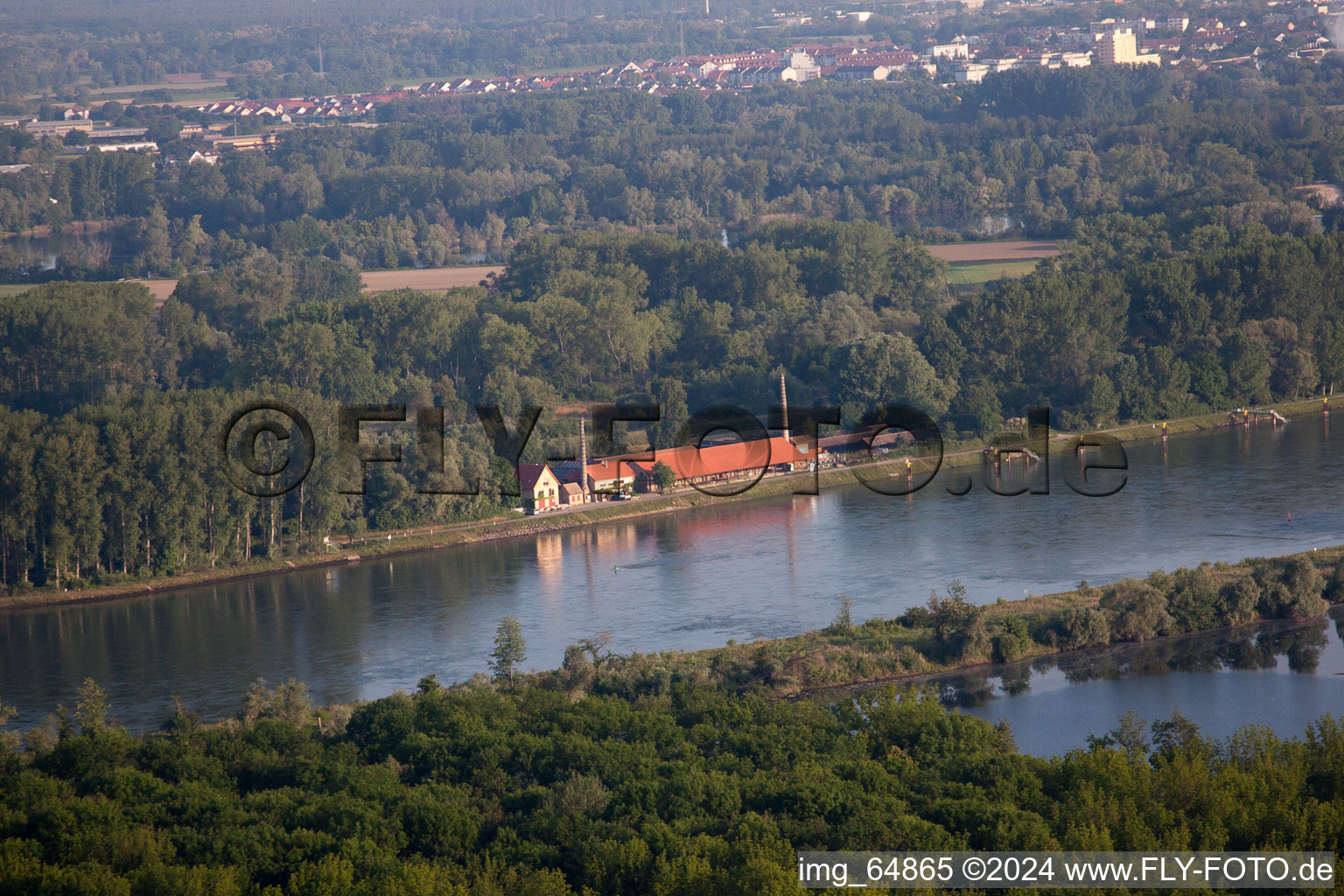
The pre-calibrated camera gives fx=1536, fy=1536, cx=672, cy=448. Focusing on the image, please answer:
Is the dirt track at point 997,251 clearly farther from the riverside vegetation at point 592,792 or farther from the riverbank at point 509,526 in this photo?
the riverside vegetation at point 592,792

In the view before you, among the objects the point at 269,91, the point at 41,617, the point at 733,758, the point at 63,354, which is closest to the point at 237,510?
the point at 41,617

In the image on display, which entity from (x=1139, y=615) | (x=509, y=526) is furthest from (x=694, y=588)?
(x=1139, y=615)

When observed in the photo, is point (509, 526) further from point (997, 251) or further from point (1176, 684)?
point (997, 251)

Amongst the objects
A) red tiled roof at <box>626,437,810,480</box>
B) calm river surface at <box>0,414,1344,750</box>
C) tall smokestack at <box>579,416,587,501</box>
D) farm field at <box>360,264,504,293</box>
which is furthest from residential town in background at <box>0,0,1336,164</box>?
calm river surface at <box>0,414,1344,750</box>

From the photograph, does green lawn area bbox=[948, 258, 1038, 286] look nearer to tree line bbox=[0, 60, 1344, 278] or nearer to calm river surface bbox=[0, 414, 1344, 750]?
tree line bbox=[0, 60, 1344, 278]

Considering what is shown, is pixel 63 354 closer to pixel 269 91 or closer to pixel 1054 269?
pixel 1054 269

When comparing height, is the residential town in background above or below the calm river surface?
above

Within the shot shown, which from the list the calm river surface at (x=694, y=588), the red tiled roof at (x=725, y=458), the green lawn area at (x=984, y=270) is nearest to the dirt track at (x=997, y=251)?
the green lawn area at (x=984, y=270)

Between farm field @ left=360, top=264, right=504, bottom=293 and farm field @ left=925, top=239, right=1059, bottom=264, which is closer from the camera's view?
farm field @ left=925, top=239, right=1059, bottom=264
